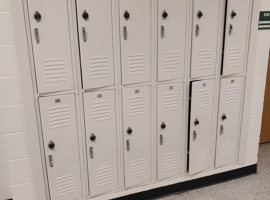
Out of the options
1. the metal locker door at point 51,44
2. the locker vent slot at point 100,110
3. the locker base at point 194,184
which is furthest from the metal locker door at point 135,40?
the locker base at point 194,184

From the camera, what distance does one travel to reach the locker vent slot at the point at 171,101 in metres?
2.20

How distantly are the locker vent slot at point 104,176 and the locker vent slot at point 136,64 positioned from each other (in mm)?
801

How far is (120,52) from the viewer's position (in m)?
1.95

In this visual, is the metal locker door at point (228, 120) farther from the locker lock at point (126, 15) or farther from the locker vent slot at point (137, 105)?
the locker lock at point (126, 15)

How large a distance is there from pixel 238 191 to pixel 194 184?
0.41 m

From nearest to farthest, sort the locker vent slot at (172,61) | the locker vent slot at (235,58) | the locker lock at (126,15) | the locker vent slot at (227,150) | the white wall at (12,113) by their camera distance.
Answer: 1. the white wall at (12,113)
2. the locker lock at (126,15)
3. the locker vent slot at (172,61)
4. the locker vent slot at (235,58)
5. the locker vent slot at (227,150)

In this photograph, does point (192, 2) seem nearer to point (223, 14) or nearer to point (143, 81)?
point (223, 14)

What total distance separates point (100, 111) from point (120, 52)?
0.47m

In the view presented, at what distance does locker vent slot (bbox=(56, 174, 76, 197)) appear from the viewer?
6.58ft

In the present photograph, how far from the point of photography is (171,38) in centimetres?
207

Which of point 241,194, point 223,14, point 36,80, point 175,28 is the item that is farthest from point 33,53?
point 241,194

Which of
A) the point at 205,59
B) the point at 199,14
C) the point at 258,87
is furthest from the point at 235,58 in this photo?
the point at 199,14

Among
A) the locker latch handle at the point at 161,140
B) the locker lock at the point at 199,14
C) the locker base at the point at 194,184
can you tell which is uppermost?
the locker lock at the point at 199,14

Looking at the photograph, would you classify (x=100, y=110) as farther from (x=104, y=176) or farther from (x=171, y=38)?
(x=171, y=38)
